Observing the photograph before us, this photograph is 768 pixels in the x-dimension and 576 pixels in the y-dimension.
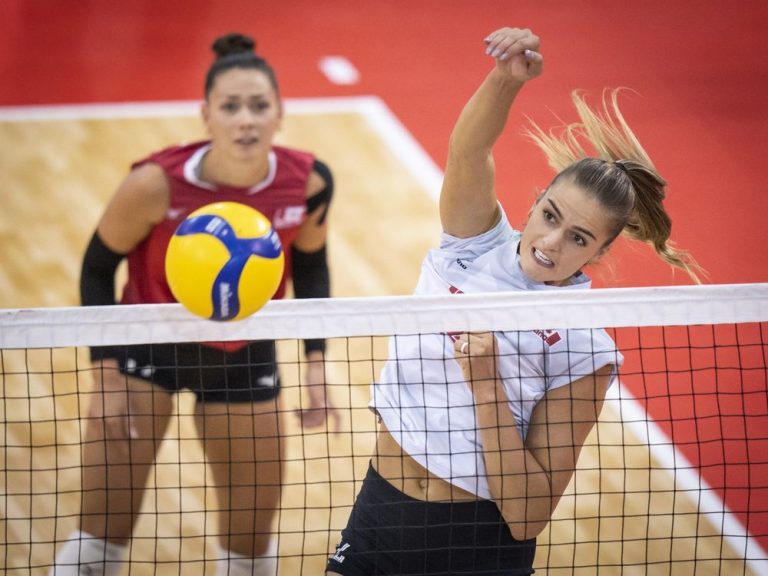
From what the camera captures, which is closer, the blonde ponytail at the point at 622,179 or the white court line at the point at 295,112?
the blonde ponytail at the point at 622,179

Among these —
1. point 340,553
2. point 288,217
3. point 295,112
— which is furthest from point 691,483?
point 295,112

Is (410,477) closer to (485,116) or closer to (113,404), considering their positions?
(485,116)

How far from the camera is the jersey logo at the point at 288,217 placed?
15.5ft

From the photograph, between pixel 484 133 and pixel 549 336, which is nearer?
pixel 484 133

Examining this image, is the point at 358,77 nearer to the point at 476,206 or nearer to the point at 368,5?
the point at 368,5

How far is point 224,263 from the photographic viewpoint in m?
3.05

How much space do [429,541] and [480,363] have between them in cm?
69

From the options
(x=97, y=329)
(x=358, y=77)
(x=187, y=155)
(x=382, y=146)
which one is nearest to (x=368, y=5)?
(x=358, y=77)

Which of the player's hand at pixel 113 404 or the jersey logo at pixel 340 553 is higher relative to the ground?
the player's hand at pixel 113 404

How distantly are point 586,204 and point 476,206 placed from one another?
34 cm

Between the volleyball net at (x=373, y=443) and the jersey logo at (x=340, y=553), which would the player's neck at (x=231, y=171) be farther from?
the jersey logo at (x=340, y=553)

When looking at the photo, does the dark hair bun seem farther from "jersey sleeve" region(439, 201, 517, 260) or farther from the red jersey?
"jersey sleeve" region(439, 201, 517, 260)

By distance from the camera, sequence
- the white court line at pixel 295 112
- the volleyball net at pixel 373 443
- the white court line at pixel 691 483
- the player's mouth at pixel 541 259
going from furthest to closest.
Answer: the white court line at pixel 295 112
the white court line at pixel 691 483
the volleyball net at pixel 373 443
the player's mouth at pixel 541 259

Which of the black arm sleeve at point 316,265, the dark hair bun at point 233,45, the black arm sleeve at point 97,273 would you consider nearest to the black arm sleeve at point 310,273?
the black arm sleeve at point 316,265
